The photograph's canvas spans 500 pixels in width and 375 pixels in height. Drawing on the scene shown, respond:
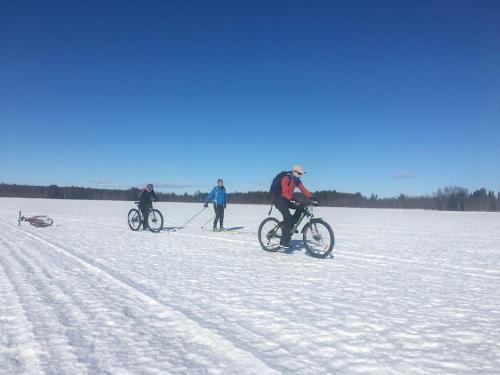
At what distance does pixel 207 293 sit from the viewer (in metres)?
5.57

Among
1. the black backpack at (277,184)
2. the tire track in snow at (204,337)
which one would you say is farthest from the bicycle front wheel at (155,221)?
the tire track in snow at (204,337)

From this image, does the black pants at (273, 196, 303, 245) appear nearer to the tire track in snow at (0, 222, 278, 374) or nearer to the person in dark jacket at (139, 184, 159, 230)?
the tire track in snow at (0, 222, 278, 374)

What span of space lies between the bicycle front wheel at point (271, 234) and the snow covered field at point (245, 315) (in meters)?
1.39

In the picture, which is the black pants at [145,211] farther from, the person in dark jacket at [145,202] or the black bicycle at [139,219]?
the black bicycle at [139,219]

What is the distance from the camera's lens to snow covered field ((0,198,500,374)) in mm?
3277

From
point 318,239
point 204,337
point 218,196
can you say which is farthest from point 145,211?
point 204,337

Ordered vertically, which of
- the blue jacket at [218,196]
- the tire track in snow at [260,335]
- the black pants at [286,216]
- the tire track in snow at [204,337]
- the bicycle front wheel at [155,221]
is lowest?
the tire track in snow at [204,337]

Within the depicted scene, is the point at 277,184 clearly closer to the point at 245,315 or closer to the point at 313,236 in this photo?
the point at 313,236

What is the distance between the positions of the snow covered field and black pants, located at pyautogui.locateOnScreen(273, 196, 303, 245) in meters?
1.06

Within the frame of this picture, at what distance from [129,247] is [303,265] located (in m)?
5.26

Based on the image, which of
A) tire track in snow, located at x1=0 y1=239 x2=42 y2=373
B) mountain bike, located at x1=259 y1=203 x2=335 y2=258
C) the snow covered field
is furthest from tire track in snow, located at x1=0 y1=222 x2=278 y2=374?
mountain bike, located at x1=259 y1=203 x2=335 y2=258

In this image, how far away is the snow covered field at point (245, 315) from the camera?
3.28 meters

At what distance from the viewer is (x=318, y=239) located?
30.9 feet

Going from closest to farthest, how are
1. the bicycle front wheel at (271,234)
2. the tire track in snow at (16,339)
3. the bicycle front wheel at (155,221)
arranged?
the tire track in snow at (16,339)
the bicycle front wheel at (271,234)
the bicycle front wheel at (155,221)
